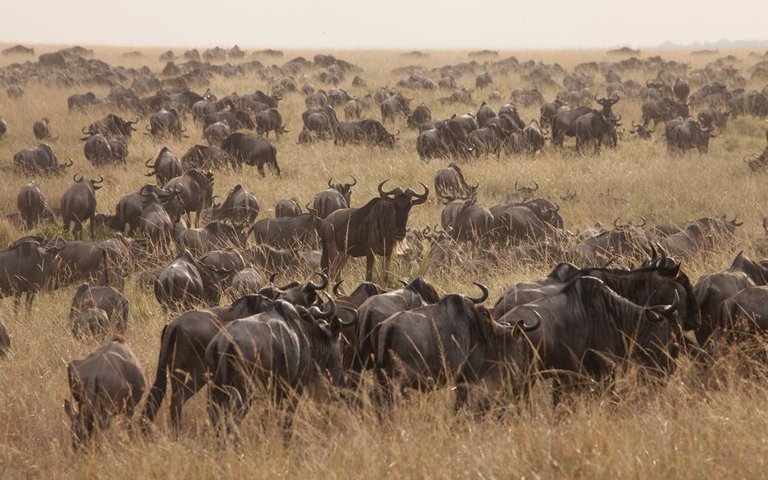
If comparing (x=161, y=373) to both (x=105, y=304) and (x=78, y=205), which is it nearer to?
(x=105, y=304)

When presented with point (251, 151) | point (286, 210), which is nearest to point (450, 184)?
point (286, 210)

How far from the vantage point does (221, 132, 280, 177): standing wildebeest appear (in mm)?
18078

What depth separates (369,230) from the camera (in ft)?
34.0

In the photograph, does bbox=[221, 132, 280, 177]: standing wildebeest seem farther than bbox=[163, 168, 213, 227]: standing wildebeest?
Yes

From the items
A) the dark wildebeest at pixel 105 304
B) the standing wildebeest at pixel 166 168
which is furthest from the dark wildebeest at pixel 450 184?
the dark wildebeest at pixel 105 304

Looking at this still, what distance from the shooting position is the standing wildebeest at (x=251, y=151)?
18.1 meters

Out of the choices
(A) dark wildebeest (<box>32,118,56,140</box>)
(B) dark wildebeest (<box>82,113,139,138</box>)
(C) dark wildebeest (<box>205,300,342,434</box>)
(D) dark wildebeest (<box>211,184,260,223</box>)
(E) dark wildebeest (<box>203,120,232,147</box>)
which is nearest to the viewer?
(C) dark wildebeest (<box>205,300,342,434</box>)

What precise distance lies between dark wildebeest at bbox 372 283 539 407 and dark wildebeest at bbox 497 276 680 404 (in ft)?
0.77

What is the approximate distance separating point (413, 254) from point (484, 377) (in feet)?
17.6

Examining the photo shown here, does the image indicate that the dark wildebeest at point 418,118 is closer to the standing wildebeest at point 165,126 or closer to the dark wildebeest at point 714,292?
the standing wildebeest at point 165,126

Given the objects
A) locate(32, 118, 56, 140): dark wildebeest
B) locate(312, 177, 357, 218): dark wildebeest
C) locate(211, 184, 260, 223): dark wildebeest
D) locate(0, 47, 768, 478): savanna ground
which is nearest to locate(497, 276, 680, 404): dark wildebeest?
locate(0, 47, 768, 478): savanna ground

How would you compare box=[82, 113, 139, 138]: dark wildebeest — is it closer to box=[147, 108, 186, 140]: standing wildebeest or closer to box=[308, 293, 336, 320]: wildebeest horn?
box=[147, 108, 186, 140]: standing wildebeest

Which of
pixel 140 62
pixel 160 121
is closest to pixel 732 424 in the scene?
pixel 160 121

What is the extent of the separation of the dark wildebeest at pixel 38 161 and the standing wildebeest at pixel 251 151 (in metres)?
2.97
